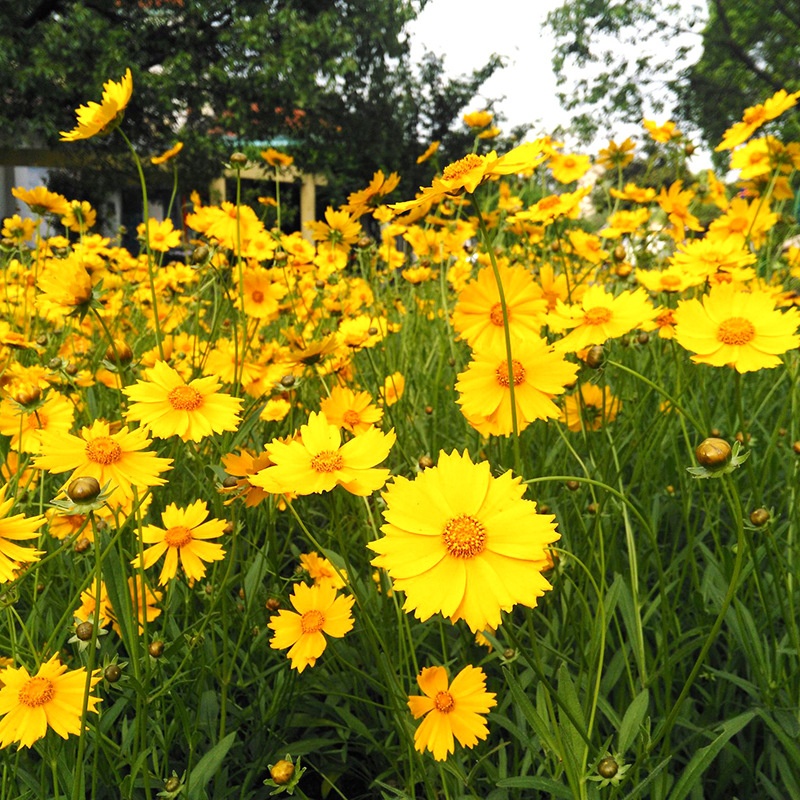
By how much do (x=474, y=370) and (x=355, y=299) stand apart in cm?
140

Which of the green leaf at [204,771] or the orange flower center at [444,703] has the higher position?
the orange flower center at [444,703]

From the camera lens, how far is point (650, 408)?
1.39 m

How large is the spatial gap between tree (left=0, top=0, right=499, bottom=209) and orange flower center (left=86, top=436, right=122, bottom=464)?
7031 millimetres

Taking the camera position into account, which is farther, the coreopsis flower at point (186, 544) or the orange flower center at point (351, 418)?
the orange flower center at point (351, 418)

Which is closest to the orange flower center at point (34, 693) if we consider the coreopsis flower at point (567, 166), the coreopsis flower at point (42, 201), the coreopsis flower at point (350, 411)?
the coreopsis flower at point (350, 411)

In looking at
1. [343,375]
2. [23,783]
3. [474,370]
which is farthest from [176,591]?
[474,370]

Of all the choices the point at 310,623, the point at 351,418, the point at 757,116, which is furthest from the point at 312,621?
the point at 757,116

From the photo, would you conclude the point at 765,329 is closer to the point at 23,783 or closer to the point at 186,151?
the point at 23,783

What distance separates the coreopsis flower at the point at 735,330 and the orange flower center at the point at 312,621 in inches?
17.8

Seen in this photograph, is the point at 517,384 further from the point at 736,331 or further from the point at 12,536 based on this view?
the point at 12,536

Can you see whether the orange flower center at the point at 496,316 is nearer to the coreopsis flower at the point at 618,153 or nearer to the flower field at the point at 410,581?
the flower field at the point at 410,581

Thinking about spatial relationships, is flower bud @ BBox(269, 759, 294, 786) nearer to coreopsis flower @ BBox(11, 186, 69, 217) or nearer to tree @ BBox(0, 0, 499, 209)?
coreopsis flower @ BBox(11, 186, 69, 217)

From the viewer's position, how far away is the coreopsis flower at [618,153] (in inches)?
74.2

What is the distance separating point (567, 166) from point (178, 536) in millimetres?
1596
